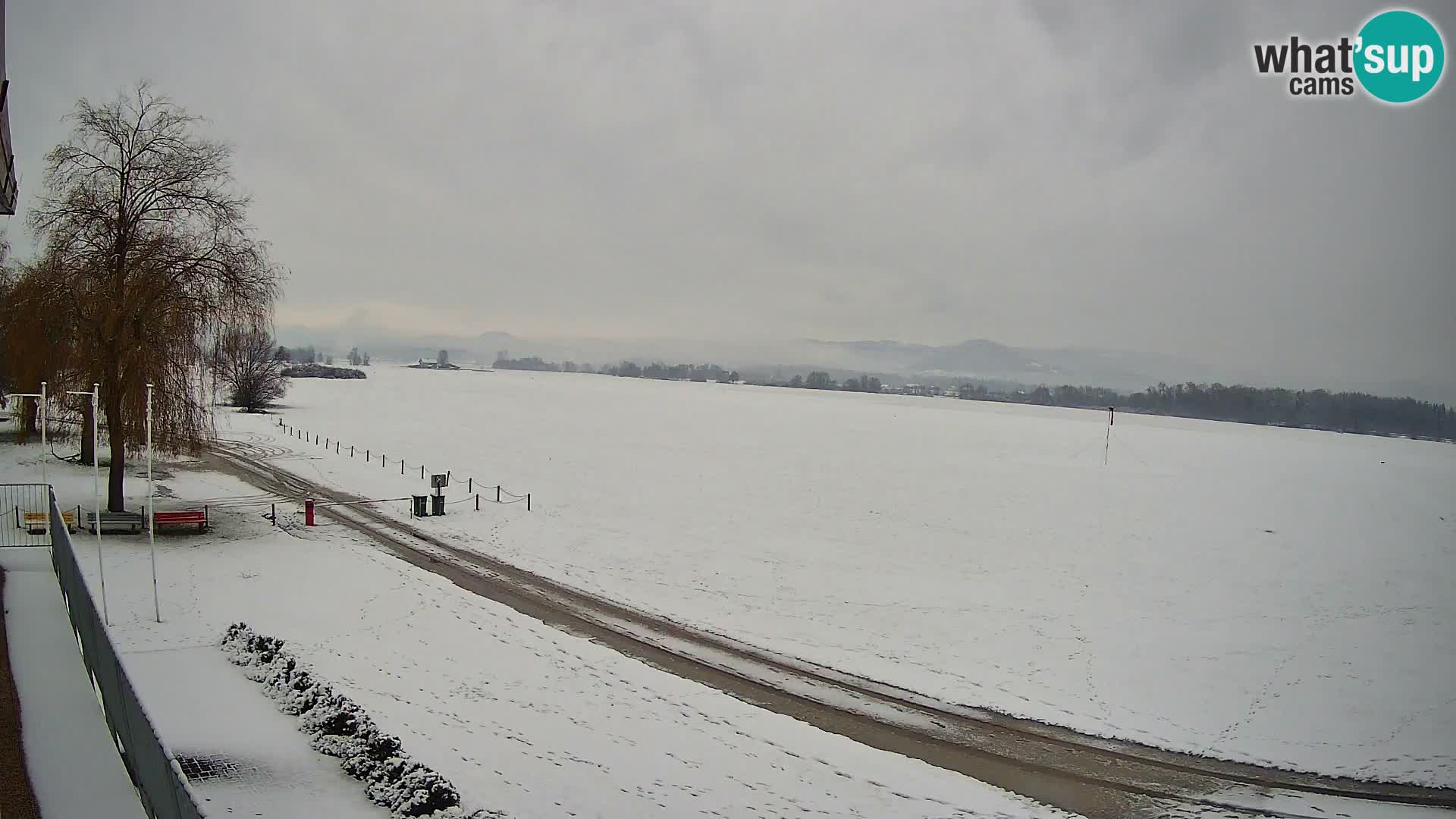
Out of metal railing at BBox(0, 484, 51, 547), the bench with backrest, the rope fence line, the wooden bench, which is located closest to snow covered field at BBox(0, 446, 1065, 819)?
the wooden bench

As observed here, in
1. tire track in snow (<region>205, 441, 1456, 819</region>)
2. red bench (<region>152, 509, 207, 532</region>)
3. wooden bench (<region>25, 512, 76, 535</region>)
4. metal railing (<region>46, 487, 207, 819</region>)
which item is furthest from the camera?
red bench (<region>152, 509, 207, 532</region>)

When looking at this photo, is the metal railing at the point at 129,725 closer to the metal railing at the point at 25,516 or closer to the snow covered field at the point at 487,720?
the snow covered field at the point at 487,720

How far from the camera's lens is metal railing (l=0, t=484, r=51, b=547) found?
1922 cm

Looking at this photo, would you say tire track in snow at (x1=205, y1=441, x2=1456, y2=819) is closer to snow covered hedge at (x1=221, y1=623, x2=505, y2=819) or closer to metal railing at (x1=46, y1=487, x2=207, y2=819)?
snow covered hedge at (x1=221, y1=623, x2=505, y2=819)

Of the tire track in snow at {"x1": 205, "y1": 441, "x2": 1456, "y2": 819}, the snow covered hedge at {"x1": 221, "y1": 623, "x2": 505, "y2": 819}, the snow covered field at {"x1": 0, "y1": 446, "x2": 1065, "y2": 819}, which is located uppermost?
the snow covered hedge at {"x1": 221, "y1": 623, "x2": 505, "y2": 819}

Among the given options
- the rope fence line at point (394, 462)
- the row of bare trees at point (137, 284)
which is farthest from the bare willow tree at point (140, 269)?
the rope fence line at point (394, 462)

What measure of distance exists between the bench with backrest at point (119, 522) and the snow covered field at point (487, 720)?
Result: 514cm

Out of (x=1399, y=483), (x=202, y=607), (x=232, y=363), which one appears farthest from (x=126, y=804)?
(x=1399, y=483)

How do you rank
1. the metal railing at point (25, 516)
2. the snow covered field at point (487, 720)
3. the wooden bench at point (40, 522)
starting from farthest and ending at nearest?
the metal railing at point (25, 516) < the wooden bench at point (40, 522) < the snow covered field at point (487, 720)

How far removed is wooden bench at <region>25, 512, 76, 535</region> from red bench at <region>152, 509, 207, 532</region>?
2.07 metres

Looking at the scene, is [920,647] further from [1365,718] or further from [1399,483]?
[1399,483]

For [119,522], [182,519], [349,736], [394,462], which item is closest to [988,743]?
[349,736]

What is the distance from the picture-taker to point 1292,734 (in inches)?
509

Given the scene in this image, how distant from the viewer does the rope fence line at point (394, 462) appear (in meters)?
30.2
